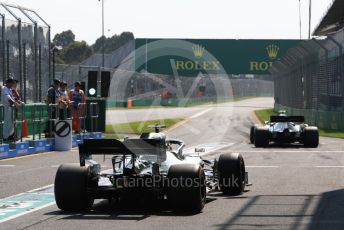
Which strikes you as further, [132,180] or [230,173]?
[230,173]

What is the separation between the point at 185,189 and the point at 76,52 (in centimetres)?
16169

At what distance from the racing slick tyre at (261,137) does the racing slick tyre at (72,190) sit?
563 inches

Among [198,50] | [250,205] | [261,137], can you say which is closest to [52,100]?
[261,137]

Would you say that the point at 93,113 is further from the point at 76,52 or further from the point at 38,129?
the point at 76,52

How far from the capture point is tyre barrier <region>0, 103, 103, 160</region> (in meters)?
21.0

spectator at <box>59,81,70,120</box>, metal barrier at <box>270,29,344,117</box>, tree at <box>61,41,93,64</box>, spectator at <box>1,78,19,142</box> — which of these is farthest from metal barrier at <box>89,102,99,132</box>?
tree at <box>61,41,93,64</box>

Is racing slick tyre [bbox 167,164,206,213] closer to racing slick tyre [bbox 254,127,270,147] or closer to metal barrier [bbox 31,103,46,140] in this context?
metal barrier [bbox 31,103,46,140]

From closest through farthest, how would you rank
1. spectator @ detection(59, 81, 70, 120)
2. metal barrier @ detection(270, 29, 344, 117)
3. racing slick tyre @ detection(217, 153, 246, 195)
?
racing slick tyre @ detection(217, 153, 246, 195), spectator @ detection(59, 81, 70, 120), metal barrier @ detection(270, 29, 344, 117)

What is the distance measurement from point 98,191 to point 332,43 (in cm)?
2431

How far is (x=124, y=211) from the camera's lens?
10406mm

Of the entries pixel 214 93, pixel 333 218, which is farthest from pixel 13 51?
pixel 214 93

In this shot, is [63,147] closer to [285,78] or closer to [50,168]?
[50,168]

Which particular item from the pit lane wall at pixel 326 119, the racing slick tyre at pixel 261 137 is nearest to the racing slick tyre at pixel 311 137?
the racing slick tyre at pixel 261 137

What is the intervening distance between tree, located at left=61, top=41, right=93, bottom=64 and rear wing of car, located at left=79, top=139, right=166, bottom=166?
159466 mm
